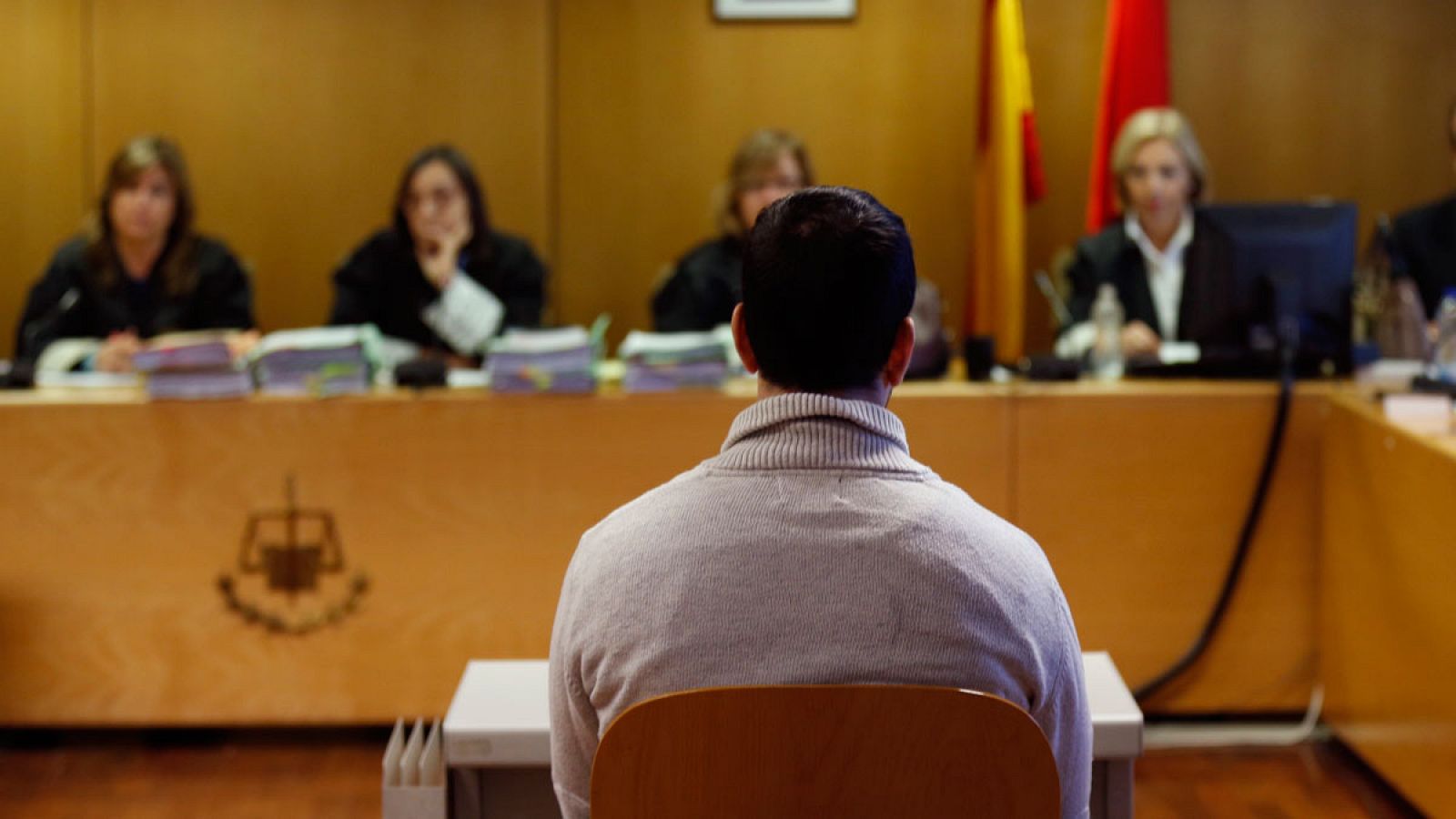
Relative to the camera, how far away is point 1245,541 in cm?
307

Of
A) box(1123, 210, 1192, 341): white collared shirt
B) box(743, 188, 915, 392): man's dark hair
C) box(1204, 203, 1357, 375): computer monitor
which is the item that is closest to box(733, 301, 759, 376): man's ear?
Answer: box(743, 188, 915, 392): man's dark hair

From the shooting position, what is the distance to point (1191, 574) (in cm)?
312

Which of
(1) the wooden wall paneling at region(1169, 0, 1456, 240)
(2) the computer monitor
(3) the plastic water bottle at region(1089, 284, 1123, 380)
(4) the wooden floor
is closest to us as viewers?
(4) the wooden floor

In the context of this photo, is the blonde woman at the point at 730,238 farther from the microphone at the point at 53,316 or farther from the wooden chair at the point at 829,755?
the wooden chair at the point at 829,755

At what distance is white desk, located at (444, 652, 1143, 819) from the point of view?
6.10ft

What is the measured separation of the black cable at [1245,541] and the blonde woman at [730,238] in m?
1.20

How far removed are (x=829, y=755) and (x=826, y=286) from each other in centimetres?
37

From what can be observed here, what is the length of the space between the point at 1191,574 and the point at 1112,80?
1.87 metres

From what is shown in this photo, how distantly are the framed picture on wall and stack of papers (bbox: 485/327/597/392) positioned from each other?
78.9 inches

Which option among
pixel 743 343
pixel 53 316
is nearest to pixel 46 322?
pixel 53 316

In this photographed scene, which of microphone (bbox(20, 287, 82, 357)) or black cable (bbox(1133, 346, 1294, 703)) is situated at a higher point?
microphone (bbox(20, 287, 82, 357))

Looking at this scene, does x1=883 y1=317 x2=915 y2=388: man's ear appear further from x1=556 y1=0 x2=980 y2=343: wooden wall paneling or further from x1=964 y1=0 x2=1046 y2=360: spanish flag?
x1=556 y1=0 x2=980 y2=343: wooden wall paneling

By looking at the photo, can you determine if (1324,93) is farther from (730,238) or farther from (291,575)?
(291,575)

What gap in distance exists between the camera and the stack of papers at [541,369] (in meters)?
3.10
